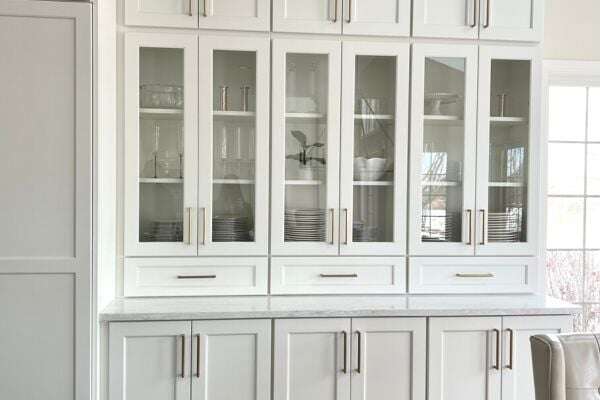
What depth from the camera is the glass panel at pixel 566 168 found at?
9.97 ft

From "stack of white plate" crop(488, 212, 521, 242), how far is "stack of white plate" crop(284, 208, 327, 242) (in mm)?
796

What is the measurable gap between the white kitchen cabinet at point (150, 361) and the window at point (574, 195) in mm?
1951

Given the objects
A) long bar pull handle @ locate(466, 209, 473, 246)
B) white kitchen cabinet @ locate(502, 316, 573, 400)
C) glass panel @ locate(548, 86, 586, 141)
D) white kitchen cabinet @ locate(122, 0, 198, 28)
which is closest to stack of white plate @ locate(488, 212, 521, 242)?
long bar pull handle @ locate(466, 209, 473, 246)

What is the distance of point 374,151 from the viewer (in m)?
2.67

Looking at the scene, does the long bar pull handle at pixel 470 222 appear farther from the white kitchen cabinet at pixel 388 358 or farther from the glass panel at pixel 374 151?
the white kitchen cabinet at pixel 388 358

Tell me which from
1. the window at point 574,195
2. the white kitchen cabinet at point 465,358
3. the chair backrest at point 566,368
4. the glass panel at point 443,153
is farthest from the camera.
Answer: the window at point 574,195

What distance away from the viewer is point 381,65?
2645 mm

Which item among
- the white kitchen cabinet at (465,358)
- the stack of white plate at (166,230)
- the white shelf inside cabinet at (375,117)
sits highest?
the white shelf inside cabinet at (375,117)

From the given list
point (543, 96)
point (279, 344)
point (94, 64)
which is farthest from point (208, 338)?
point (543, 96)

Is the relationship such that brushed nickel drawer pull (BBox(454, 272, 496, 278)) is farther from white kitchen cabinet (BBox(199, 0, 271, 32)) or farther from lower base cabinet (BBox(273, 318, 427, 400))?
white kitchen cabinet (BBox(199, 0, 271, 32))

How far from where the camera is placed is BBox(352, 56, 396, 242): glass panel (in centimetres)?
264

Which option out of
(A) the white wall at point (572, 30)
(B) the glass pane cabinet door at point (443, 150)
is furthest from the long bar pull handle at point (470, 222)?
(A) the white wall at point (572, 30)

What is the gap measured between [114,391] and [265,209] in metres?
0.97
